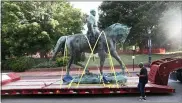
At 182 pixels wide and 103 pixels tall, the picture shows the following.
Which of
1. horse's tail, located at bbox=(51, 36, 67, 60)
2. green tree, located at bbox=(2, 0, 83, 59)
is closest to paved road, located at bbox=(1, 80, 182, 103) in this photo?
horse's tail, located at bbox=(51, 36, 67, 60)

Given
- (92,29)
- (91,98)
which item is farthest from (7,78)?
(92,29)

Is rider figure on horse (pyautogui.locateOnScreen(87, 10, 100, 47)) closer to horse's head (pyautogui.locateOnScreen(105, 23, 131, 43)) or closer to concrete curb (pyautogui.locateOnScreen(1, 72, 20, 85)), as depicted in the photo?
horse's head (pyautogui.locateOnScreen(105, 23, 131, 43))

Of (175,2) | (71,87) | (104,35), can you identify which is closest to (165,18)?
Result: (175,2)

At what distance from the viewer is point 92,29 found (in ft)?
46.0

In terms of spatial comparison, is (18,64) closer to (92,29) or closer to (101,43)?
(101,43)

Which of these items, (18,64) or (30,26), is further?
(18,64)

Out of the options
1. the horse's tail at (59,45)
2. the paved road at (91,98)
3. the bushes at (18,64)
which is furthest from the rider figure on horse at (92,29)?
the bushes at (18,64)

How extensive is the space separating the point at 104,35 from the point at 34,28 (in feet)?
58.5

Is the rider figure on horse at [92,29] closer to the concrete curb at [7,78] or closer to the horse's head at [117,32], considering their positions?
the horse's head at [117,32]

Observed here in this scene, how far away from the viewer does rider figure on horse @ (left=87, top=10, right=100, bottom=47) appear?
14.0 metres

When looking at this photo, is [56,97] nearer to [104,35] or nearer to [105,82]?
[105,82]

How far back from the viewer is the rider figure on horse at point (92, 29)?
1402 centimetres

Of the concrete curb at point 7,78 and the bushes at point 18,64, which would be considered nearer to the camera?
the concrete curb at point 7,78

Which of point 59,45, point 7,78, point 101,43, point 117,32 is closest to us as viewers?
point 101,43
